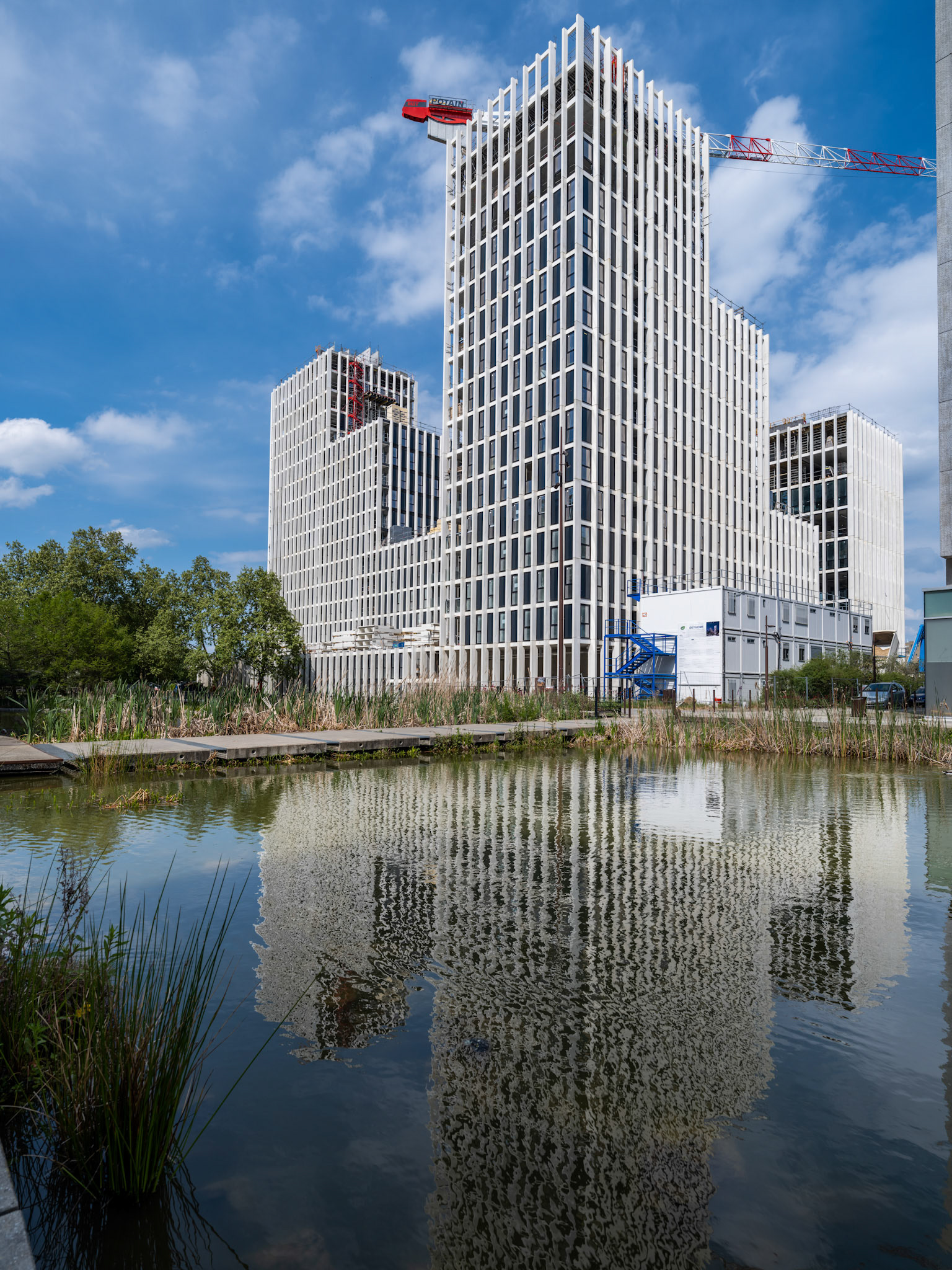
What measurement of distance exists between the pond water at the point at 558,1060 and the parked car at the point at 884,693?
854 inches

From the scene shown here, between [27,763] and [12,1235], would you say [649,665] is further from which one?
[12,1235]

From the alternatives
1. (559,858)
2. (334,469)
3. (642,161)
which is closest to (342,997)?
(559,858)

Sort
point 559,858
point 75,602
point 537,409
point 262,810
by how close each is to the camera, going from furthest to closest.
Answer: point 537,409 → point 75,602 → point 262,810 → point 559,858

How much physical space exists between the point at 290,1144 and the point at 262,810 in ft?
20.6

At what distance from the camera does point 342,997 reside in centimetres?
373

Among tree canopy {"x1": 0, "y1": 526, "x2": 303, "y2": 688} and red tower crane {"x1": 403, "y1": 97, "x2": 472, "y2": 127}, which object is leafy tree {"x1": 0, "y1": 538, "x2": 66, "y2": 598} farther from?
red tower crane {"x1": 403, "y1": 97, "x2": 472, "y2": 127}

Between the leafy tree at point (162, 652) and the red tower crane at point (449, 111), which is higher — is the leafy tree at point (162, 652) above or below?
below

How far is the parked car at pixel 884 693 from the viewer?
85.7 feet

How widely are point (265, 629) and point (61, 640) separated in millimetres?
11146

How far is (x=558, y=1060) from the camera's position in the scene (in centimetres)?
309

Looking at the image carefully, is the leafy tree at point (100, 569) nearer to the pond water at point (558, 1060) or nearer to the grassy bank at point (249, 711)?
the grassy bank at point (249, 711)

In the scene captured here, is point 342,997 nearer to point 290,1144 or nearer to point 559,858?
point 290,1144

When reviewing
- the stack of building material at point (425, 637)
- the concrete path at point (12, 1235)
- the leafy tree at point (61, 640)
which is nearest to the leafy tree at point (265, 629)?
the leafy tree at point (61, 640)

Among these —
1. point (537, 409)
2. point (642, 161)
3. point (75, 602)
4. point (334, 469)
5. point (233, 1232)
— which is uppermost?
point (642, 161)
